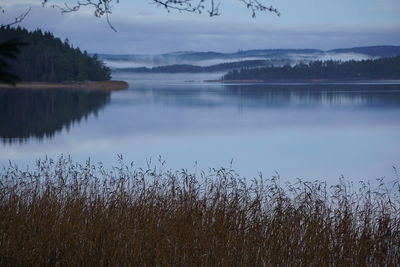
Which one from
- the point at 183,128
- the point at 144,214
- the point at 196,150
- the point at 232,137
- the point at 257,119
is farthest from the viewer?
the point at 257,119

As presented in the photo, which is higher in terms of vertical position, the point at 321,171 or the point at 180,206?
the point at 180,206

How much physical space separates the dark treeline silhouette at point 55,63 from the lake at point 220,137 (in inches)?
565

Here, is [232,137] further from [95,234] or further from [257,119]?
[95,234]

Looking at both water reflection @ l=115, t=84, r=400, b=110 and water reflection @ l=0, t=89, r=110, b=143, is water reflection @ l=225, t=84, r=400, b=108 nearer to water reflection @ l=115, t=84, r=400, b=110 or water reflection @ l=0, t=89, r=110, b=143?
water reflection @ l=115, t=84, r=400, b=110

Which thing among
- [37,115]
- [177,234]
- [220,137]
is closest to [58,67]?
[37,115]

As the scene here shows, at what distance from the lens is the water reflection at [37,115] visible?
26.7 meters

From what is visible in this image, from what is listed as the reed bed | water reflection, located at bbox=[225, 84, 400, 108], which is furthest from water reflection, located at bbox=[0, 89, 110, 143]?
the reed bed

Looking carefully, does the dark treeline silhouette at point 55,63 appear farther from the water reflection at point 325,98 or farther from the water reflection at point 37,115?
the water reflection at point 325,98

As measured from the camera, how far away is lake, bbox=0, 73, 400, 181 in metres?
19.6

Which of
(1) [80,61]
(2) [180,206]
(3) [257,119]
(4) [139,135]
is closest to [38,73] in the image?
(1) [80,61]

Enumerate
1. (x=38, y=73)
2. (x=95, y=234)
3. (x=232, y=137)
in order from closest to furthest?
(x=95, y=234) < (x=232, y=137) < (x=38, y=73)

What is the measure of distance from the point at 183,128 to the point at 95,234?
2234cm

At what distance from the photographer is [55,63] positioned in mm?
59125

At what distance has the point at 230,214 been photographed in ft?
27.5
